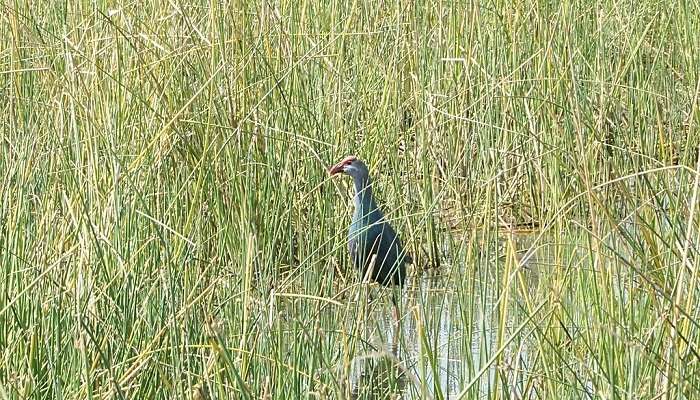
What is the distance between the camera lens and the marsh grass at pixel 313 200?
2.38 meters

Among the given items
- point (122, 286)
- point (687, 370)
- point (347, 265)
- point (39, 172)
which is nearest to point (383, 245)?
point (347, 265)

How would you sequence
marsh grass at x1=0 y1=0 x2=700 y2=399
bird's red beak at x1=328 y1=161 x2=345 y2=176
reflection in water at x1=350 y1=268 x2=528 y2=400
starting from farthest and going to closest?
bird's red beak at x1=328 y1=161 x2=345 y2=176
marsh grass at x1=0 y1=0 x2=700 y2=399
reflection in water at x1=350 y1=268 x2=528 y2=400

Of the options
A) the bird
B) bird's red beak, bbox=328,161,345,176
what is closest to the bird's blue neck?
the bird

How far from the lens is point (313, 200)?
443cm

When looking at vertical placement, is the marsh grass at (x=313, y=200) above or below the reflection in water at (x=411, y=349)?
above

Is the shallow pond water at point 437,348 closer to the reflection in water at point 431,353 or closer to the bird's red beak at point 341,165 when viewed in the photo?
the reflection in water at point 431,353

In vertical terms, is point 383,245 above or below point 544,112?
below

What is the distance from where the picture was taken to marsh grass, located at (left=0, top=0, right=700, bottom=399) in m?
2.38

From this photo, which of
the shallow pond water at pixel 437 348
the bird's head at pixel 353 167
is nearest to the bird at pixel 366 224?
the bird's head at pixel 353 167

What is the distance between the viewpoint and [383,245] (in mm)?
4551

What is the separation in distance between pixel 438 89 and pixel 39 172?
2011 millimetres

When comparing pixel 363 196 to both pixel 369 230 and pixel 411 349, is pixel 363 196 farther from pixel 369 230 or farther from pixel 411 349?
pixel 411 349

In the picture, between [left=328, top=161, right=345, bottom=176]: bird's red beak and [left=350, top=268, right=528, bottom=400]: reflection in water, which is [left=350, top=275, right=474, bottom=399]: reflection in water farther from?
[left=328, top=161, right=345, bottom=176]: bird's red beak

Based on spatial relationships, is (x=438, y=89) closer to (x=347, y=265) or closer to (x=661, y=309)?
(x=347, y=265)
